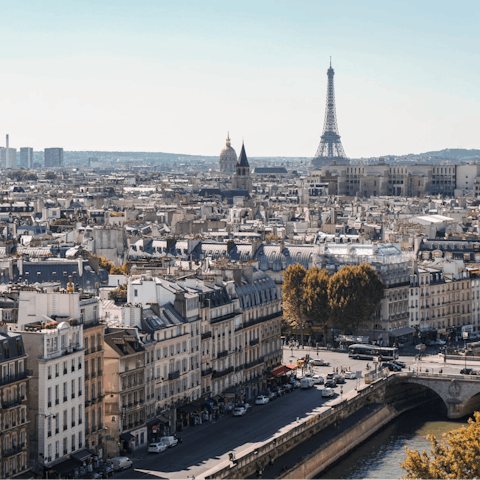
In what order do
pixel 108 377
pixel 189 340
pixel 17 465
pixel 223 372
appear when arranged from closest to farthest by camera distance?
pixel 17 465 → pixel 108 377 → pixel 189 340 → pixel 223 372

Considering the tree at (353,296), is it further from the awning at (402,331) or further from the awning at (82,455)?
the awning at (82,455)

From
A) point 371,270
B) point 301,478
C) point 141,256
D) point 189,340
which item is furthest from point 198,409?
point 141,256

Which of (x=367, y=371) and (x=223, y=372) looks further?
(x=367, y=371)

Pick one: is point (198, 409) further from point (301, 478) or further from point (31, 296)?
point (31, 296)

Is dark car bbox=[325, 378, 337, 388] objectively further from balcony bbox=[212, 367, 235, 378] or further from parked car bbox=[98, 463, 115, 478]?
parked car bbox=[98, 463, 115, 478]

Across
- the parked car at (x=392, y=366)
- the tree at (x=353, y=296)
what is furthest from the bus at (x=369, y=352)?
the parked car at (x=392, y=366)

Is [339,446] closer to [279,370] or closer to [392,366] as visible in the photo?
[279,370]
